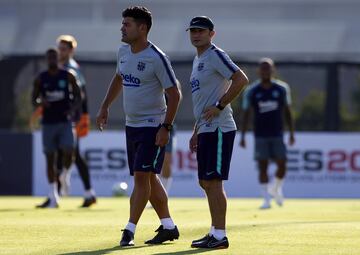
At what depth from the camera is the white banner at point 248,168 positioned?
23016mm

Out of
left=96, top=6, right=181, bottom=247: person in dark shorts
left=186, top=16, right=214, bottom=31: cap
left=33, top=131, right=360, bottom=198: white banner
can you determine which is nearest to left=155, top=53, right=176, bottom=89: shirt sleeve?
left=96, top=6, right=181, bottom=247: person in dark shorts

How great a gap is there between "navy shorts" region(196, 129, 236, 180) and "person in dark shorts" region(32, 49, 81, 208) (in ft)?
22.7

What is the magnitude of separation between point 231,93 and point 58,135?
288 inches

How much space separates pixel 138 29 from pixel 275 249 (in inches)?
84.8

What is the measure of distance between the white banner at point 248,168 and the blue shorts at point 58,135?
6290 millimetres

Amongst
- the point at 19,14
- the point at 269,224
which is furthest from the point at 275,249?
the point at 19,14

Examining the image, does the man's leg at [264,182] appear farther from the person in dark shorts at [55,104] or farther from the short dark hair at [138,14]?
the short dark hair at [138,14]

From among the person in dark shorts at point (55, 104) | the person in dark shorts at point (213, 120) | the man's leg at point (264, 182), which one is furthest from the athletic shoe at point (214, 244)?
the man's leg at point (264, 182)

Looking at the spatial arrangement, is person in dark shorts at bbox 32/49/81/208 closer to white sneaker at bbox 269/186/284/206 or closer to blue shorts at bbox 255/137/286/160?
blue shorts at bbox 255/137/286/160

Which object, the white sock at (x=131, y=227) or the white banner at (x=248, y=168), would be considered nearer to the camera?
the white sock at (x=131, y=227)

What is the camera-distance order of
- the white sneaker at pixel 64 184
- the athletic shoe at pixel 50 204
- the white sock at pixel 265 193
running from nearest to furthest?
the athletic shoe at pixel 50 204 < the white sock at pixel 265 193 < the white sneaker at pixel 64 184

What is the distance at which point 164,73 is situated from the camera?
1010cm

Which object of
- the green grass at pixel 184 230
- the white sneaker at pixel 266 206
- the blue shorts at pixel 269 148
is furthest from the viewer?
A: the blue shorts at pixel 269 148

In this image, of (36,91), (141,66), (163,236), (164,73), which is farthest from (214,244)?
(36,91)
